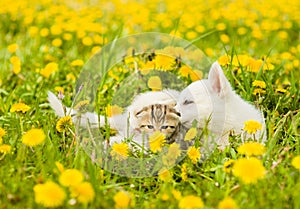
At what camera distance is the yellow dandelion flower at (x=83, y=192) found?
73.8 inches

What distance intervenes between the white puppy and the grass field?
105 mm

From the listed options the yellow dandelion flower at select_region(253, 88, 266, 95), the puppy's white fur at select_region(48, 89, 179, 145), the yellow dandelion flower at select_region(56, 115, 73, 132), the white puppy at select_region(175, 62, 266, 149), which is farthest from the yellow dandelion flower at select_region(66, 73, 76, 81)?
the yellow dandelion flower at select_region(253, 88, 266, 95)

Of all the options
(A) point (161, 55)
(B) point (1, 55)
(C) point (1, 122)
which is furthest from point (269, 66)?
(B) point (1, 55)

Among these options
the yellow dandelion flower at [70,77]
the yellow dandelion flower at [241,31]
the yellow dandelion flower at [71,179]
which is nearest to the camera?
the yellow dandelion flower at [71,179]

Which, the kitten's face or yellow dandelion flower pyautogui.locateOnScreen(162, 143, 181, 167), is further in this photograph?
the kitten's face

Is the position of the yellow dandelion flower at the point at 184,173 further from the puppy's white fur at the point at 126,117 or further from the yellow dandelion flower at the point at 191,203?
the yellow dandelion flower at the point at 191,203

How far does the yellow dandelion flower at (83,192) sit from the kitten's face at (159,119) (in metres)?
0.73

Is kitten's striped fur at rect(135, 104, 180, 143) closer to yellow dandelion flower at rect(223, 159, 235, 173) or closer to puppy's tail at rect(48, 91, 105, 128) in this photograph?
puppy's tail at rect(48, 91, 105, 128)

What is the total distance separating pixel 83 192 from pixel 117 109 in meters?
1.16

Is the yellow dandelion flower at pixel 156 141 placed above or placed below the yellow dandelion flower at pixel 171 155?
above

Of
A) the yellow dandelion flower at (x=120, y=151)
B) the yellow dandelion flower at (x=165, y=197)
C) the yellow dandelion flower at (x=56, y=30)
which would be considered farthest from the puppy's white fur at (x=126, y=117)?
the yellow dandelion flower at (x=56, y=30)

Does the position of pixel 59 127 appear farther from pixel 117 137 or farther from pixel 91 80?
pixel 91 80

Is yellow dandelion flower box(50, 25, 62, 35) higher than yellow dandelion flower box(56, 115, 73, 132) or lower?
higher

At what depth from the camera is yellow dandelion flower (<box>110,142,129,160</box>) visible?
7.88ft
